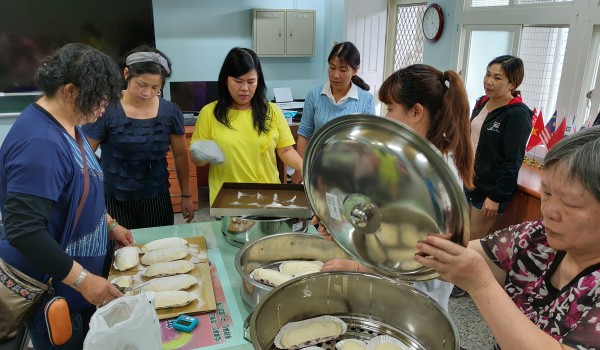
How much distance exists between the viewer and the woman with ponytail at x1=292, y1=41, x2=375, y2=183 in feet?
7.41

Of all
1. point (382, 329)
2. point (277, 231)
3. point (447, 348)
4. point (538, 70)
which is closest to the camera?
point (447, 348)

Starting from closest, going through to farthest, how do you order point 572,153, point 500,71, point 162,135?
point 572,153 → point 162,135 → point 500,71

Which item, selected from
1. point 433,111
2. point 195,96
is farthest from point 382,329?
point 195,96

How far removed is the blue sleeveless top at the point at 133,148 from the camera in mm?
1696

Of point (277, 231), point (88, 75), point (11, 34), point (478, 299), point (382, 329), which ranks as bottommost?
point (382, 329)

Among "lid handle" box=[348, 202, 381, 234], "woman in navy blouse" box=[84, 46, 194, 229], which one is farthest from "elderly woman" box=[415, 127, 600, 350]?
"woman in navy blouse" box=[84, 46, 194, 229]

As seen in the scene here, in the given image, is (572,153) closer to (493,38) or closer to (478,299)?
(478,299)

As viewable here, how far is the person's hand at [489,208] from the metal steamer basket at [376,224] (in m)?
1.59

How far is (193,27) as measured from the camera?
4.07 metres

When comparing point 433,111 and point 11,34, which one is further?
point 11,34

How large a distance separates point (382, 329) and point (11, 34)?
3741 millimetres

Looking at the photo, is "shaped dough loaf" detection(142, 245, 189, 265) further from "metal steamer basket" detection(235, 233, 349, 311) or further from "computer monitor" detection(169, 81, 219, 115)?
"computer monitor" detection(169, 81, 219, 115)

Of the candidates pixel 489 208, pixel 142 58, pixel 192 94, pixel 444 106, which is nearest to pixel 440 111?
pixel 444 106

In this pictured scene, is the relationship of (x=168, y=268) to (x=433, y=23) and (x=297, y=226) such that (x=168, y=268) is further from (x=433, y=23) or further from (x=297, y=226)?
(x=433, y=23)
